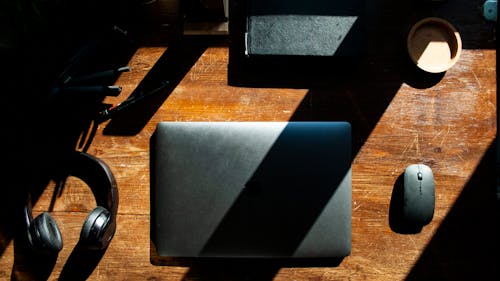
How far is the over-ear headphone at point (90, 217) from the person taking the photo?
1.07 metres

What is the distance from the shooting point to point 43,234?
1.06 meters

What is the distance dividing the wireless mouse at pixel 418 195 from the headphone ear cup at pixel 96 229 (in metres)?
0.64

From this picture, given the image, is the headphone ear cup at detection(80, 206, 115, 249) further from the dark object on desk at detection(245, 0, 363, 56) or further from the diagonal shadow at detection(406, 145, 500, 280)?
the diagonal shadow at detection(406, 145, 500, 280)

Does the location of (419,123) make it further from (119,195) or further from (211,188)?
(119,195)

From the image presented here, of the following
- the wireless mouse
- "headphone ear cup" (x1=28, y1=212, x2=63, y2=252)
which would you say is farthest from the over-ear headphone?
the wireless mouse

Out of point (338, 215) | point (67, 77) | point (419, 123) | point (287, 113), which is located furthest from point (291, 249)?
point (67, 77)

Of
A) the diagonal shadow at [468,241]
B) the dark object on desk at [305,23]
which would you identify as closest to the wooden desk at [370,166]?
the diagonal shadow at [468,241]

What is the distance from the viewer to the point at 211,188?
3.58 feet

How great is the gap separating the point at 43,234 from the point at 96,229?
11 cm

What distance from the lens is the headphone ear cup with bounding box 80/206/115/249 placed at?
1063 mm

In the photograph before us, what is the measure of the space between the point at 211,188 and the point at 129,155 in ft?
0.71

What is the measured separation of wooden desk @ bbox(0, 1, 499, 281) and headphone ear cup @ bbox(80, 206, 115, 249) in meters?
0.06

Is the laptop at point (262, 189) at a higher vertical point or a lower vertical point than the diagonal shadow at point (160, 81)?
lower

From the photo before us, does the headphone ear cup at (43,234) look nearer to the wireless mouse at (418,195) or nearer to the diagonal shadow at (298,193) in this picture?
the diagonal shadow at (298,193)
